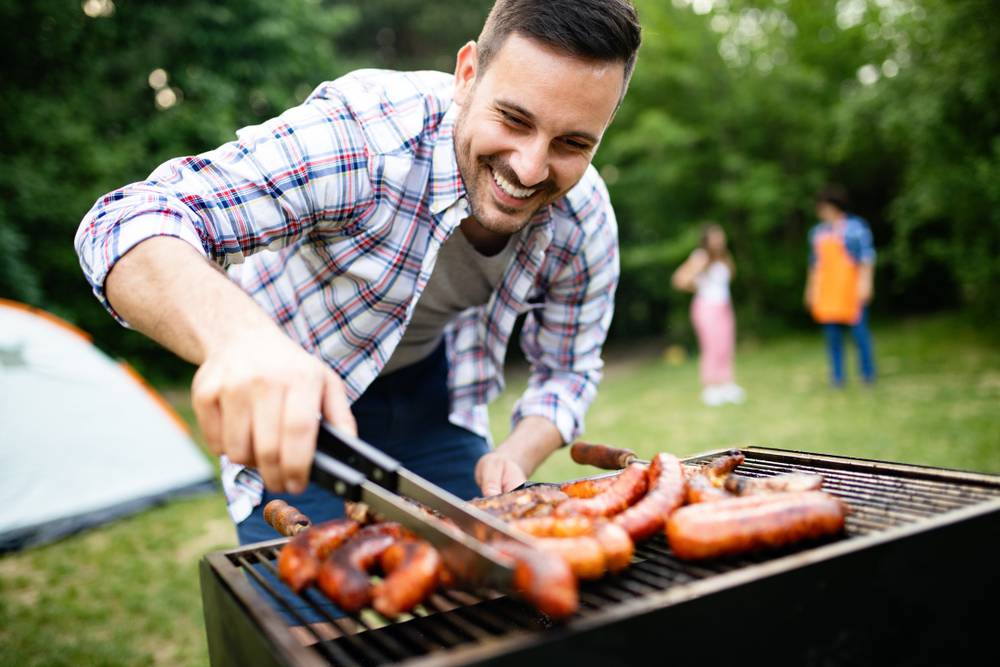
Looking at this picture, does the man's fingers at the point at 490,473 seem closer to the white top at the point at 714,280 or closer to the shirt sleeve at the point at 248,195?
the shirt sleeve at the point at 248,195

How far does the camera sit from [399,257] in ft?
7.74

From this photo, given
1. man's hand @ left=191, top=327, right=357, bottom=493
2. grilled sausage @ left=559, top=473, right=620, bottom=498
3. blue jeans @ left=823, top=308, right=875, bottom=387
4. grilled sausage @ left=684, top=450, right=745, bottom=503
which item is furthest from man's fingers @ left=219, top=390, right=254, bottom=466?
blue jeans @ left=823, top=308, right=875, bottom=387

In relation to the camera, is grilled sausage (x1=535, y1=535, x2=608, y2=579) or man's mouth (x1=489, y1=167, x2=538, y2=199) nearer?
grilled sausage (x1=535, y1=535, x2=608, y2=579)

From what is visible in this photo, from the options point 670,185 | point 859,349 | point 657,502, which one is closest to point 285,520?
point 657,502

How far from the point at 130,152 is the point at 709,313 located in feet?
33.6

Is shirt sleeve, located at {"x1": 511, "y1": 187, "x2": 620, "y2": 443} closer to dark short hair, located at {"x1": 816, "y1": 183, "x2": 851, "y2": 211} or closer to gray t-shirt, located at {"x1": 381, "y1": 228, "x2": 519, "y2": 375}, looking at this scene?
gray t-shirt, located at {"x1": 381, "y1": 228, "x2": 519, "y2": 375}

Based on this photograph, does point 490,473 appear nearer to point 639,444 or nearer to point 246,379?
point 246,379

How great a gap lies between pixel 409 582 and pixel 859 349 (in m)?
9.86

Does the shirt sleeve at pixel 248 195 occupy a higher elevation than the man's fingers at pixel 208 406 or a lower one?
higher

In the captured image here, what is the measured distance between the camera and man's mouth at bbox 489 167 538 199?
2.24 m

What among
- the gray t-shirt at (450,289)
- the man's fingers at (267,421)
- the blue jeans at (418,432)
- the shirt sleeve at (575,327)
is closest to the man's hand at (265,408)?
the man's fingers at (267,421)

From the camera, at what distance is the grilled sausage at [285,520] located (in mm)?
1721

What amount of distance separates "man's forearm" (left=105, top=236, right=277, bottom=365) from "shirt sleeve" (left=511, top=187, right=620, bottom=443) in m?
1.56

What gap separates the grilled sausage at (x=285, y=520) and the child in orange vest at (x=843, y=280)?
9240mm
